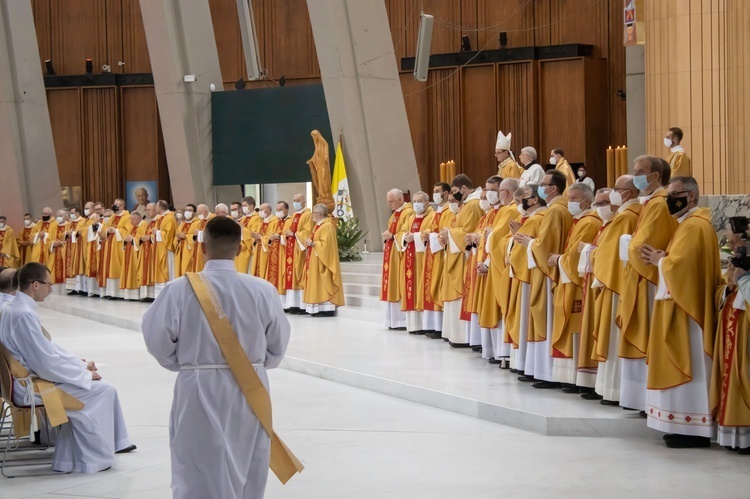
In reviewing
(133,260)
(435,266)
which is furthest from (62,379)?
(133,260)

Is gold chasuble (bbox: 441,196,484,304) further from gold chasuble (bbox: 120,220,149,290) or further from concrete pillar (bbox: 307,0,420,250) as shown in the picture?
gold chasuble (bbox: 120,220,149,290)

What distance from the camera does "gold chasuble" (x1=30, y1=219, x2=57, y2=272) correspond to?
21375 millimetres

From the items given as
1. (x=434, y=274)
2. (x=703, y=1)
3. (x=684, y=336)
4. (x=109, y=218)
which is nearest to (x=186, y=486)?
(x=684, y=336)

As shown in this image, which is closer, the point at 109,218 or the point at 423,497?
the point at 423,497

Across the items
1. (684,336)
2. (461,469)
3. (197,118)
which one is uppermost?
(197,118)

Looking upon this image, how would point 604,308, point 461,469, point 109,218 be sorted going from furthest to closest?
point 109,218
point 604,308
point 461,469

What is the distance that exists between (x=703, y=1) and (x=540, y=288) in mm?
5938

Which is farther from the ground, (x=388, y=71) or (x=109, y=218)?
(x=388, y=71)

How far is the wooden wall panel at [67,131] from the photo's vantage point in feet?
87.7

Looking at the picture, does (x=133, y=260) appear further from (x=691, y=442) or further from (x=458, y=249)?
(x=691, y=442)

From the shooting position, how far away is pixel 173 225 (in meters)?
18.5

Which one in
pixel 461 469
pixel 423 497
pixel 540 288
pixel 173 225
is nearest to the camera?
pixel 423 497

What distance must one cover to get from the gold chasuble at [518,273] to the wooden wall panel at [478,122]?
13397 mm

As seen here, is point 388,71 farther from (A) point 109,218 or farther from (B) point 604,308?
(B) point 604,308
